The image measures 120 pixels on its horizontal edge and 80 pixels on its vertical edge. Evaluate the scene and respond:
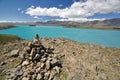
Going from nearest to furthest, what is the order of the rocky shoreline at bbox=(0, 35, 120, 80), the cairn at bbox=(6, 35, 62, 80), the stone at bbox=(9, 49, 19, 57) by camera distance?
the cairn at bbox=(6, 35, 62, 80) → the rocky shoreline at bbox=(0, 35, 120, 80) → the stone at bbox=(9, 49, 19, 57)

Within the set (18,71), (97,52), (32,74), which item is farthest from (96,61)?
(18,71)

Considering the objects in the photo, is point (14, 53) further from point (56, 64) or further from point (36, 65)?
point (56, 64)

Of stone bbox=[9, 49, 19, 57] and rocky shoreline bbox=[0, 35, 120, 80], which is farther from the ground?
stone bbox=[9, 49, 19, 57]

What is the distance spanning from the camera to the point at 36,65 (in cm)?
1484

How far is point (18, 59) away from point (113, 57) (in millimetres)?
11188

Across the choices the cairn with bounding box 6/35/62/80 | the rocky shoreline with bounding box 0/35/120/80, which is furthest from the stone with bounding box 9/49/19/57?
the cairn with bounding box 6/35/62/80

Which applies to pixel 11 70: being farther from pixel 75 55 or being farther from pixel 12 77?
pixel 75 55

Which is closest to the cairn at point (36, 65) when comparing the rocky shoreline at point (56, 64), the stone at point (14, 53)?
the rocky shoreline at point (56, 64)

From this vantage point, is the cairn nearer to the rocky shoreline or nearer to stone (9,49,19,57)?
the rocky shoreline

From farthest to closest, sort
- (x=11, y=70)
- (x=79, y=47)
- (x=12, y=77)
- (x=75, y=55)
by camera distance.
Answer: (x=79, y=47)
(x=75, y=55)
(x=11, y=70)
(x=12, y=77)

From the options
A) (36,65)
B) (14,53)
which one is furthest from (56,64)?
(14,53)

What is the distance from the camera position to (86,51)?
61.2 ft

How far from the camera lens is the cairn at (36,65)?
13.8 meters

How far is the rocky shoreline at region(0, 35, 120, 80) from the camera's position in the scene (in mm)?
14219
